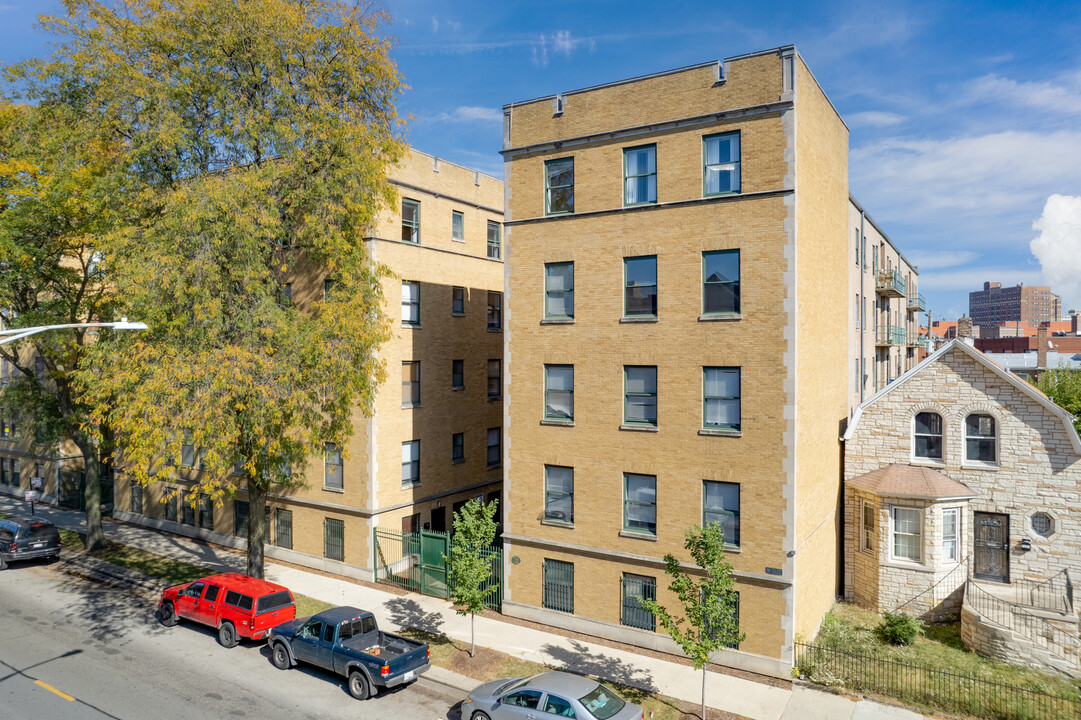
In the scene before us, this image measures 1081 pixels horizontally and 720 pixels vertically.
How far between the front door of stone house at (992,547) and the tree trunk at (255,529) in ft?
82.6

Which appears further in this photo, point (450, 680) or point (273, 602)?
point (273, 602)

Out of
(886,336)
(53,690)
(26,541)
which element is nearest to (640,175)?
(53,690)

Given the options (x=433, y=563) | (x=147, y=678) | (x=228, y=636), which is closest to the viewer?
(x=147, y=678)

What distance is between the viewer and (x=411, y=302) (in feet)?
91.7

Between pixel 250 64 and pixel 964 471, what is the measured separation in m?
27.9

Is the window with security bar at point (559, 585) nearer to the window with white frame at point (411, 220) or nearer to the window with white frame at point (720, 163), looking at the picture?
the window with white frame at point (720, 163)

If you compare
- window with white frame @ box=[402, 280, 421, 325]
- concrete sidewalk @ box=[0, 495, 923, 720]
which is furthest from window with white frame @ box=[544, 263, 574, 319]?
concrete sidewalk @ box=[0, 495, 923, 720]

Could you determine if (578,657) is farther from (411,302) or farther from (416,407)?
(411,302)

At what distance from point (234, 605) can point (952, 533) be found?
23.4 metres

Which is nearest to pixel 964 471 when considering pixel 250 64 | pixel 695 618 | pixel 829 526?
pixel 829 526

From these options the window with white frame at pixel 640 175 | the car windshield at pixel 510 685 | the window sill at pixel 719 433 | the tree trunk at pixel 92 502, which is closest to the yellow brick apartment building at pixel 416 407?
the tree trunk at pixel 92 502

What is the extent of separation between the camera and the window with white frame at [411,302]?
90.6ft

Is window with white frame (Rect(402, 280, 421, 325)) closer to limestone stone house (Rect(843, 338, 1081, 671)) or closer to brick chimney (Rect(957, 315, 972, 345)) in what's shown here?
limestone stone house (Rect(843, 338, 1081, 671))

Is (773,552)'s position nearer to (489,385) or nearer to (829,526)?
(829,526)
